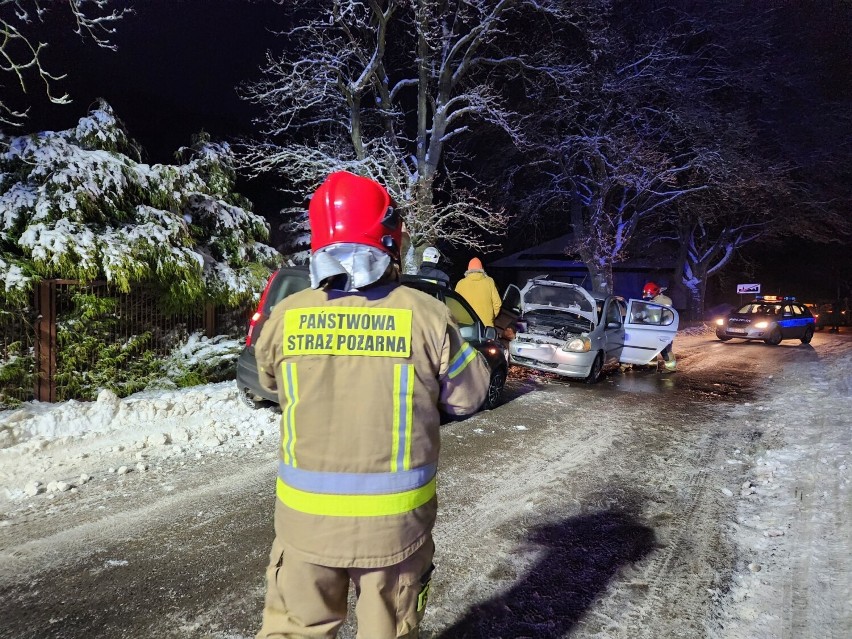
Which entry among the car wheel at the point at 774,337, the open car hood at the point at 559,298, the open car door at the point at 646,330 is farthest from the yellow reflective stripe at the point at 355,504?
the car wheel at the point at 774,337

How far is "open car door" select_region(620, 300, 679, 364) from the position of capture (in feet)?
36.3

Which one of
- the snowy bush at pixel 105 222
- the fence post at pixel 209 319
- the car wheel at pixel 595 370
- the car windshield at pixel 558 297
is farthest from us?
the car windshield at pixel 558 297

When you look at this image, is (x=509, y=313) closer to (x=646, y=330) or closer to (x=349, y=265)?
(x=646, y=330)

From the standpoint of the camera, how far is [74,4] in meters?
6.61

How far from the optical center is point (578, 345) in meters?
9.73

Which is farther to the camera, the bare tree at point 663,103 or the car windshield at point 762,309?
the car windshield at point 762,309

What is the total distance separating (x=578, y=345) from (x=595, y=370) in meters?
0.75

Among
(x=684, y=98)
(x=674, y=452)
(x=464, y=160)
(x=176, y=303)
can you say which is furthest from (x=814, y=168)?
(x=176, y=303)

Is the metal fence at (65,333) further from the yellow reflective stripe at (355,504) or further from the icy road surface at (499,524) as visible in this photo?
the yellow reflective stripe at (355,504)

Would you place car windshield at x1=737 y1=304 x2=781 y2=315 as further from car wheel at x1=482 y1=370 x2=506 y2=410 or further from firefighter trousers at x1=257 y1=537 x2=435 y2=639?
firefighter trousers at x1=257 y1=537 x2=435 y2=639

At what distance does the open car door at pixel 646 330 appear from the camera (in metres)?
11.1

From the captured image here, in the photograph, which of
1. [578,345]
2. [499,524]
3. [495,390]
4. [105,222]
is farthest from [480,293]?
[105,222]

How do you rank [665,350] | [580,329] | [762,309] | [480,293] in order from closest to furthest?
[480,293], [580,329], [665,350], [762,309]

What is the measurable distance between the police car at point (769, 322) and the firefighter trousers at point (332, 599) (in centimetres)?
2016
